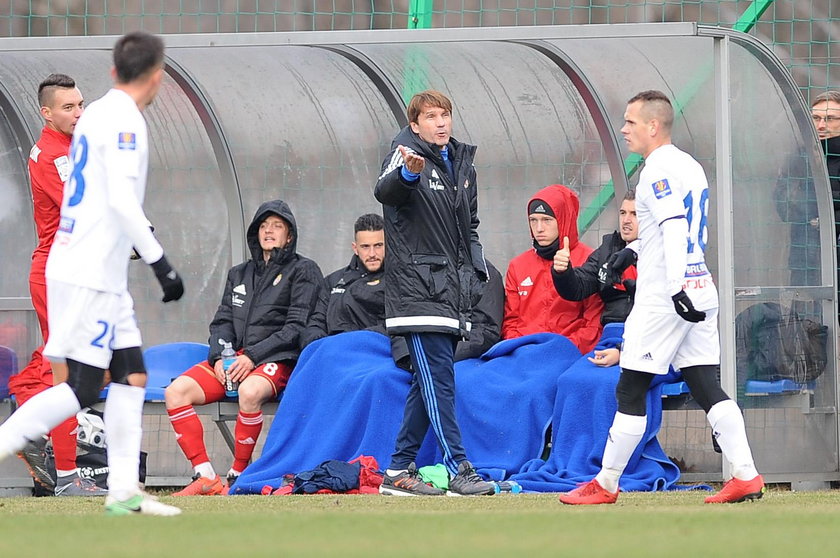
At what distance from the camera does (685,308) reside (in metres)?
6.20

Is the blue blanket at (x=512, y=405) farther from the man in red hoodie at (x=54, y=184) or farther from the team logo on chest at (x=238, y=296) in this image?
the man in red hoodie at (x=54, y=184)

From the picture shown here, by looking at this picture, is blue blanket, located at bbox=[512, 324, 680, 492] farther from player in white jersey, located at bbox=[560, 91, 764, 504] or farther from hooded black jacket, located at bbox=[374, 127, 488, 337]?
player in white jersey, located at bbox=[560, 91, 764, 504]

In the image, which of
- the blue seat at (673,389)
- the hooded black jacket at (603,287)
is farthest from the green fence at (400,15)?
the blue seat at (673,389)

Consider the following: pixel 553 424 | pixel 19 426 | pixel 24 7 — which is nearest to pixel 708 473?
pixel 553 424

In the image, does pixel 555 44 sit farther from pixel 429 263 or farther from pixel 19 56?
pixel 19 56

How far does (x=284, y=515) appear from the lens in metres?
5.55

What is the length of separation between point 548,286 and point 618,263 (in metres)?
0.57

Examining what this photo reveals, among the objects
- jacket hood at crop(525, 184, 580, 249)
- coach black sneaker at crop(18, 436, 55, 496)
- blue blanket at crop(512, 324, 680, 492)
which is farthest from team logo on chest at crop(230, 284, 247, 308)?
blue blanket at crop(512, 324, 680, 492)

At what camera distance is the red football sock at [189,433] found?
8164mm

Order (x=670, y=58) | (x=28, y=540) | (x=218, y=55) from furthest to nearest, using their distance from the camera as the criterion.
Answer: (x=218, y=55), (x=670, y=58), (x=28, y=540)

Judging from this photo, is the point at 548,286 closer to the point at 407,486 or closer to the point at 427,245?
the point at 427,245

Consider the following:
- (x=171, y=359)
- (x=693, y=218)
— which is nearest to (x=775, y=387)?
(x=693, y=218)

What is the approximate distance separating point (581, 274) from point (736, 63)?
140cm

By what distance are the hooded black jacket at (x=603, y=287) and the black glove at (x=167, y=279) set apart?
3.30 meters
